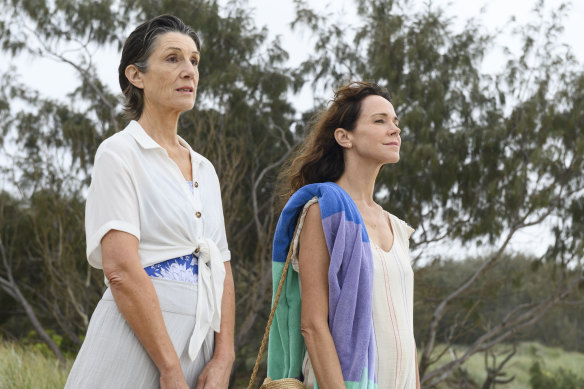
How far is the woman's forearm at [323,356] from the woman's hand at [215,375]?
15.7 inches

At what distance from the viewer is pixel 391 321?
8.35 feet

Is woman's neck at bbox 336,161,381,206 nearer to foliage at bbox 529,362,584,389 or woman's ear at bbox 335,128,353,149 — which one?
woman's ear at bbox 335,128,353,149

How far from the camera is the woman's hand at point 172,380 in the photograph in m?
1.88

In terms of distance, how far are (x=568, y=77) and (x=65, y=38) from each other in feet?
30.2

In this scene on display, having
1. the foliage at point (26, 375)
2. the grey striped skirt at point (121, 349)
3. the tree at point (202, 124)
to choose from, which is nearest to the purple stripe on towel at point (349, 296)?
the grey striped skirt at point (121, 349)

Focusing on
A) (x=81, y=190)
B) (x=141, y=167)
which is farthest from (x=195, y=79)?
(x=81, y=190)

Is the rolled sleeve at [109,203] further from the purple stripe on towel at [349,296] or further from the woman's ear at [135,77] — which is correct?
the purple stripe on towel at [349,296]

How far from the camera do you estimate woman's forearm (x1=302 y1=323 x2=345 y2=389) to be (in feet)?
7.66

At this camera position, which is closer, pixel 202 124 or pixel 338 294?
pixel 338 294

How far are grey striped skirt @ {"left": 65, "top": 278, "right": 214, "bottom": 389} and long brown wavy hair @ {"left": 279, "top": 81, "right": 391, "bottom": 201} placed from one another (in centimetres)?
103

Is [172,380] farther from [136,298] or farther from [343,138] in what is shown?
[343,138]

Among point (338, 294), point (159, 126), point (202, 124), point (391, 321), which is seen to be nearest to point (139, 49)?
point (159, 126)

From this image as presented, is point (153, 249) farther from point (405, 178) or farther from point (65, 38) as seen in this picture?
point (65, 38)

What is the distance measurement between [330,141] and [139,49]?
3.09 ft
